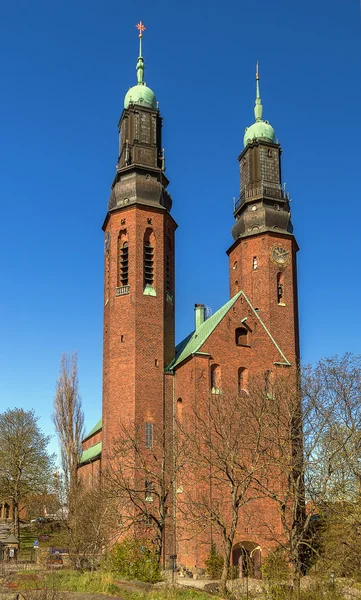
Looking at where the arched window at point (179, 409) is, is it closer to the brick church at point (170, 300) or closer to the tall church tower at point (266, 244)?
the brick church at point (170, 300)

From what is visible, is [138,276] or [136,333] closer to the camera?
[136,333]

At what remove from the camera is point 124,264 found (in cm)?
4041

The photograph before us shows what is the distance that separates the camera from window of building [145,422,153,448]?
3684 cm

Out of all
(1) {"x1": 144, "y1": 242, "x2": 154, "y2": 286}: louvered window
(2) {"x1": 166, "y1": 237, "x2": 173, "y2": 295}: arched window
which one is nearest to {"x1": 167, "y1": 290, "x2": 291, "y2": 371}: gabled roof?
(2) {"x1": 166, "y1": 237, "x2": 173, "y2": 295}: arched window

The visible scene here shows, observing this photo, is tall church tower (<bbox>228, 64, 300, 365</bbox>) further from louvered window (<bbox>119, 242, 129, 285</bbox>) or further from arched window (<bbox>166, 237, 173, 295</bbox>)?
louvered window (<bbox>119, 242, 129, 285</bbox>)

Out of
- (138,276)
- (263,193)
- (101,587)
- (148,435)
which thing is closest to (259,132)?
(263,193)

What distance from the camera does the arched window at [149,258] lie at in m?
39.9

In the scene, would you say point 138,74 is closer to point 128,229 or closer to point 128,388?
point 128,229

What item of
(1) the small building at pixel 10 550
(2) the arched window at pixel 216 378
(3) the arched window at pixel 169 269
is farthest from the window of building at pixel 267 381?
(1) the small building at pixel 10 550

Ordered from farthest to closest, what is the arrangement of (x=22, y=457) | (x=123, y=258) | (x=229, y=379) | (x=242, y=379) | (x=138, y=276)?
(x=22, y=457)
(x=123, y=258)
(x=138, y=276)
(x=242, y=379)
(x=229, y=379)

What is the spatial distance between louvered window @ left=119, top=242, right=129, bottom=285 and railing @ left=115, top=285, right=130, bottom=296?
453 millimetres

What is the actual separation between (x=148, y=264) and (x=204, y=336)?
5.58 metres

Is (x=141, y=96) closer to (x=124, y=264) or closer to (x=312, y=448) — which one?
(x=124, y=264)

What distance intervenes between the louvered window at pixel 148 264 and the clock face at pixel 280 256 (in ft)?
27.2
